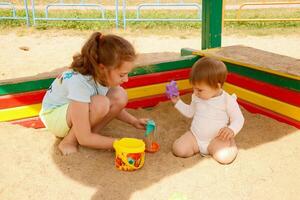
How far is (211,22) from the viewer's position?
10.5 feet

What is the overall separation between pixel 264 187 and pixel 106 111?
882 millimetres

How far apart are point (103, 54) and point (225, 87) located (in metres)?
1.18

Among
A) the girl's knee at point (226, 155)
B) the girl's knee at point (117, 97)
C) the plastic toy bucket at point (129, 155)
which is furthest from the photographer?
the girl's knee at point (117, 97)

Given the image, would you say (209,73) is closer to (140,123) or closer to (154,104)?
(140,123)

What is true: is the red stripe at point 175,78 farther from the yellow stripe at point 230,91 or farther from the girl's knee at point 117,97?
the girl's knee at point 117,97

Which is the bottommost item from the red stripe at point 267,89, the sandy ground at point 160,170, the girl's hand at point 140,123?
the sandy ground at point 160,170

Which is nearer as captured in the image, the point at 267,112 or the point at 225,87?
the point at 267,112

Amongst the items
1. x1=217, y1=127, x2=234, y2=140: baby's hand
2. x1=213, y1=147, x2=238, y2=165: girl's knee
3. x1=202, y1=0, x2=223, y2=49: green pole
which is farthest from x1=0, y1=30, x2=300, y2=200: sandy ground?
x1=202, y1=0, x2=223, y2=49: green pole

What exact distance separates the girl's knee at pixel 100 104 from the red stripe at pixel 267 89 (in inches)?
42.6

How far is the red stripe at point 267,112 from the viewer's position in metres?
2.47

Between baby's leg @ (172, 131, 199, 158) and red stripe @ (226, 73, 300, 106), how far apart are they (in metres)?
0.69

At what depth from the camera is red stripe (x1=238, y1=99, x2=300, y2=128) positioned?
2.47 meters

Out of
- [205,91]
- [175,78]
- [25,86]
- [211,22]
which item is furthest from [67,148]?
[211,22]

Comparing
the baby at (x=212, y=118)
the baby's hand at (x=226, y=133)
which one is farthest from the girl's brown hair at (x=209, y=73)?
the baby's hand at (x=226, y=133)
